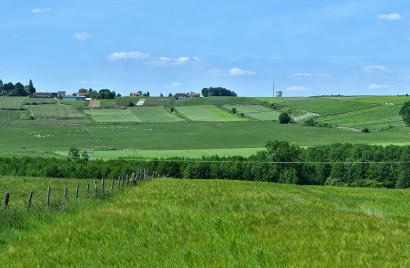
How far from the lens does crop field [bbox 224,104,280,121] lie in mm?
123812

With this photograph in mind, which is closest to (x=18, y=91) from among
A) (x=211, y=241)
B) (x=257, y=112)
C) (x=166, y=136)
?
(x=257, y=112)

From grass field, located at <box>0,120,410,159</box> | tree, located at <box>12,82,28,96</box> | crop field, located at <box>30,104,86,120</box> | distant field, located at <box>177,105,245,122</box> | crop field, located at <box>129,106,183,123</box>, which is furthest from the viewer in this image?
tree, located at <box>12,82,28,96</box>

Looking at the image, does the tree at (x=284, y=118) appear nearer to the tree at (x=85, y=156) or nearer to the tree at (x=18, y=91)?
the tree at (x=85, y=156)

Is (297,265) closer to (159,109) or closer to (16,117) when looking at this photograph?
(16,117)

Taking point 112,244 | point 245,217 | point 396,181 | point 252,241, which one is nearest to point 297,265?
point 252,241

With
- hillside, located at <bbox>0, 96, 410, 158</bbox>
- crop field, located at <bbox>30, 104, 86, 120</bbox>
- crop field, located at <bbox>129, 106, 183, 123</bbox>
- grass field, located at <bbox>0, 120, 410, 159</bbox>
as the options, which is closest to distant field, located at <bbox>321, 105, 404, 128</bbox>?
hillside, located at <bbox>0, 96, 410, 158</bbox>

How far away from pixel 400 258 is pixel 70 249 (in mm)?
5384

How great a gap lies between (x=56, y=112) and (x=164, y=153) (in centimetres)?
4358

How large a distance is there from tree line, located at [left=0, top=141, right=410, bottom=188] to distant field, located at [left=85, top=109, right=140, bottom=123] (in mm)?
37921

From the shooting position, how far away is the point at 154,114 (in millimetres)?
127875

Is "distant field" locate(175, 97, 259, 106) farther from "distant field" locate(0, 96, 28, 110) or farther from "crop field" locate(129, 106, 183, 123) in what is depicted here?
"distant field" locate(0, 96, 28, 110)

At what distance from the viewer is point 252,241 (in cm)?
1106

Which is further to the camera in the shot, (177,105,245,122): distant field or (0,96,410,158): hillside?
(177,105,245,122): distant field

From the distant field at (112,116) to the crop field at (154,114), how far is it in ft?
5.36
